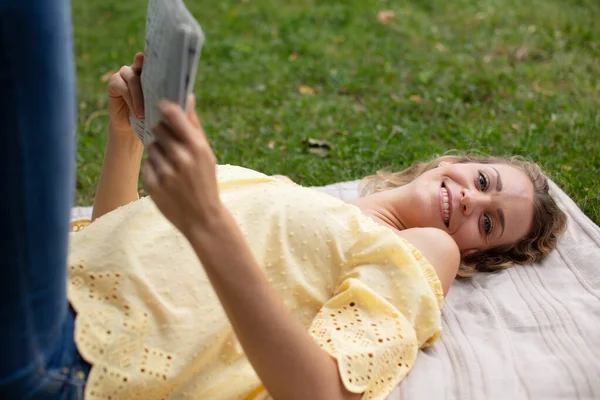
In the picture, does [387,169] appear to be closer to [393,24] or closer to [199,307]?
[199,307]

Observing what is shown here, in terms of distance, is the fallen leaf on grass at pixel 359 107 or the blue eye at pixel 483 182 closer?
the blue eye at pixel 483 182

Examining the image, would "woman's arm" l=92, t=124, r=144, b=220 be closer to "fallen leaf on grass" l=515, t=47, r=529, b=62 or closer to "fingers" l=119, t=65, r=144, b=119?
"fingers" l=119, t=65, r=144, b=119

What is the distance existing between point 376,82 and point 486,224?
2.68 metres

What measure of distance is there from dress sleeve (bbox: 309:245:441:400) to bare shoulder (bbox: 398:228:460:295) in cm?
8

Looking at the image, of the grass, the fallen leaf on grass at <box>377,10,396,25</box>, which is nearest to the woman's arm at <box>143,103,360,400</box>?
the grass

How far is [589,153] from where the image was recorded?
406 cm

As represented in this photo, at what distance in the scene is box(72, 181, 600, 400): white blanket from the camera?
7.44ft

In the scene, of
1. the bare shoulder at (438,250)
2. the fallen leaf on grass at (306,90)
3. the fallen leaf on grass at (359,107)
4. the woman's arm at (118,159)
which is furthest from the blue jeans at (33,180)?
the fallen leaf on grass at (306,90)

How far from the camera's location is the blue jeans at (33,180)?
4.66 ft

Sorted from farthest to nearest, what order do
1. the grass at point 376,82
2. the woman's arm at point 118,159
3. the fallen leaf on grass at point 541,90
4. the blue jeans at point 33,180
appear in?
the fallen leaf on grass at point 541,90 → the grass at point 376,82 → the woman's arm at point 118,159 → the blue jeans at point 33,180

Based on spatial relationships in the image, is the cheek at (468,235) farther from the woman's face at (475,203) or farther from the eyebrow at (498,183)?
the eyebrow at (498,183)

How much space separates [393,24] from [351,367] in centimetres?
481

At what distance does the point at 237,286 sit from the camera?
5.42 ft

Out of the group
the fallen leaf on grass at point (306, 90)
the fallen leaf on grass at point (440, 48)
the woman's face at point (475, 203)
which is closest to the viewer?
the woman's face at point (475, 203)
